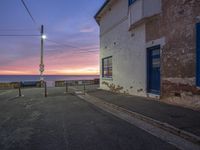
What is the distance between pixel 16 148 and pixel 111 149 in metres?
2.04

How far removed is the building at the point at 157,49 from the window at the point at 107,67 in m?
0.92

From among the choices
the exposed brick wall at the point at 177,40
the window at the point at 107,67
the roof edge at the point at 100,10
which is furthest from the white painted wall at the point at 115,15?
the exposed brick wall at the point at 177,40

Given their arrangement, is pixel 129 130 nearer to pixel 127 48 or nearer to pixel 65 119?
pixel 65 119

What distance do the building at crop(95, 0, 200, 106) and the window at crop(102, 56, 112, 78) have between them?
919 mm

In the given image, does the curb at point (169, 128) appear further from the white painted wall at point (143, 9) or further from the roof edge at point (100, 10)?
the roof edge at point (100, 10)

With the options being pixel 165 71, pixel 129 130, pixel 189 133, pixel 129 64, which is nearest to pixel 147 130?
pixel 129 130

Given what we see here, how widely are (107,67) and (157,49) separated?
27.1 ft

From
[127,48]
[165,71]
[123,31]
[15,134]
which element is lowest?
[15,134]

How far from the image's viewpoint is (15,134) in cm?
568

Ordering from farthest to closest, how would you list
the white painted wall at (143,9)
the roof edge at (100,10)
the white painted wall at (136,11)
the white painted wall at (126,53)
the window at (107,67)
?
the window at (107,67) < the roof edge at (100,10) < the white painted wall at (126,53) < the white painted wall at (136,11) < the white painted wall at (143,9)

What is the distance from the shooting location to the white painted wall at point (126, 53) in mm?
12659

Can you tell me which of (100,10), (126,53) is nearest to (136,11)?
(126,53)

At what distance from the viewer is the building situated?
345 inches

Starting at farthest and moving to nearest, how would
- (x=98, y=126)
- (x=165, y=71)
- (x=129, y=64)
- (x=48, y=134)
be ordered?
(x=129, y=64) < (x=165, y=71) < (x=98, y=126) < (x=48, y=134)
